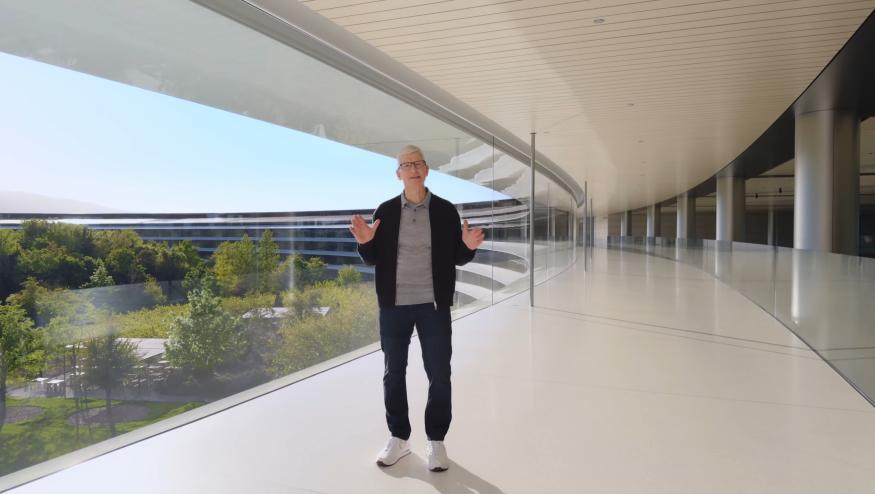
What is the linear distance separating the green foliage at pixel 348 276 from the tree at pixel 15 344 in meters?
3.06

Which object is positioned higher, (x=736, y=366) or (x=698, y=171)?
Result: (x=698, y=171)

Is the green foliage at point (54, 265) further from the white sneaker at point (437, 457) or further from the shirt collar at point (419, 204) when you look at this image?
the white sneaker at point (437, 457)

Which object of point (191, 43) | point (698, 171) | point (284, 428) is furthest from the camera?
point (698, 171)

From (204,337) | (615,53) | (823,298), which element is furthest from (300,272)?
(823,298)

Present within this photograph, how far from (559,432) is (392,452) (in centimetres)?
107

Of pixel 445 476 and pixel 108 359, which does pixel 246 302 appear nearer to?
pixel 108 359

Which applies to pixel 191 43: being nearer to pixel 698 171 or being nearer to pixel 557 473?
pixel 557 473

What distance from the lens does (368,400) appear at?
4.24m

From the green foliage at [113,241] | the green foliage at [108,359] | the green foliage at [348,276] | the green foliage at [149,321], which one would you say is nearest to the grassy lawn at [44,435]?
the green foliage at [108,359]

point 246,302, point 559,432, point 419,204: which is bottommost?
point 559,432

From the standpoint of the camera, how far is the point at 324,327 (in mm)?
5492

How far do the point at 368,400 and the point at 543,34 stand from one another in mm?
3143

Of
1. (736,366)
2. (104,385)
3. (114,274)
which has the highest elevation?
Result: (114,274)

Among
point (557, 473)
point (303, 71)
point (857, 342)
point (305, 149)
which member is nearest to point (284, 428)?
point (557, 473)
